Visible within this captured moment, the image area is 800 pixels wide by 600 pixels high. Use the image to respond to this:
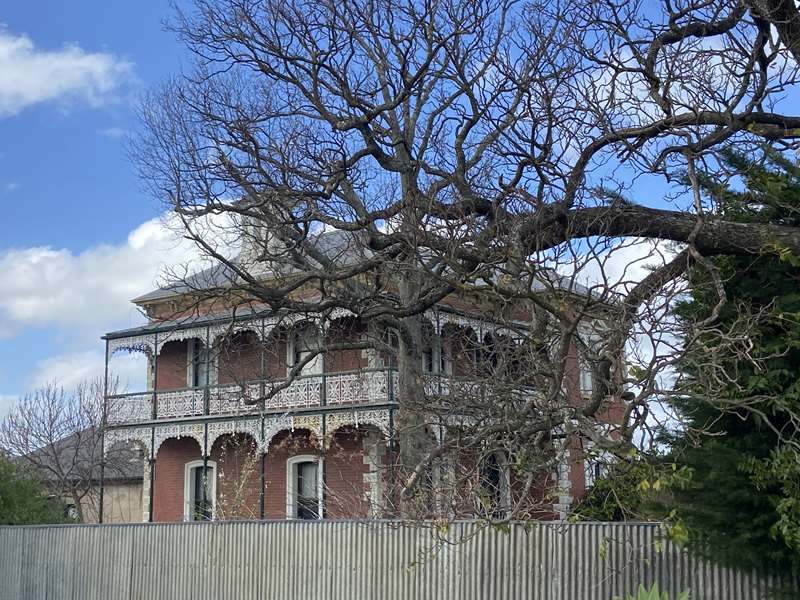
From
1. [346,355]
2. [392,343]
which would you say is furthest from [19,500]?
[346,355]

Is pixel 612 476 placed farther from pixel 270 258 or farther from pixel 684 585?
pixel 270 258

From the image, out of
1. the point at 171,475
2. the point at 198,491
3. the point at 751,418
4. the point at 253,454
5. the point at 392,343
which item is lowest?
the point at 198,491

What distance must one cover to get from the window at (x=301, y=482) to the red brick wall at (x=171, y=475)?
358 cm

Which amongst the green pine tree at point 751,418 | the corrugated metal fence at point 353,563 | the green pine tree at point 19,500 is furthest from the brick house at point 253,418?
the green pine tree at point 751,418

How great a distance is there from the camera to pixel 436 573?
1265 centimetres

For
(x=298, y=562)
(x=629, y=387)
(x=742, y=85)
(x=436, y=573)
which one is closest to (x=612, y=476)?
(x=629, y=387)

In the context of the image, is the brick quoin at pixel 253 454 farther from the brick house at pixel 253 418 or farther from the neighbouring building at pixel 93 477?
the neighbouring building at pixel 93 477

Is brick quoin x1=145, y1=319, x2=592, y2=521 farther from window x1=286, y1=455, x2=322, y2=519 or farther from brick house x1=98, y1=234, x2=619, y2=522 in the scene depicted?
window x1=286, y1=455, x2=322, y2=519

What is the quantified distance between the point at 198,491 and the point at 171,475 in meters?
1.00

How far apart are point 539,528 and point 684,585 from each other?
180cm

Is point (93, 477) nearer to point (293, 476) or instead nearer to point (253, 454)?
point (253, 454)

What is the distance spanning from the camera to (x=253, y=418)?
26375 millimetres

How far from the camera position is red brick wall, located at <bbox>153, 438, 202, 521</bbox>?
3019 centimetres

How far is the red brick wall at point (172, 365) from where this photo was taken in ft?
102
